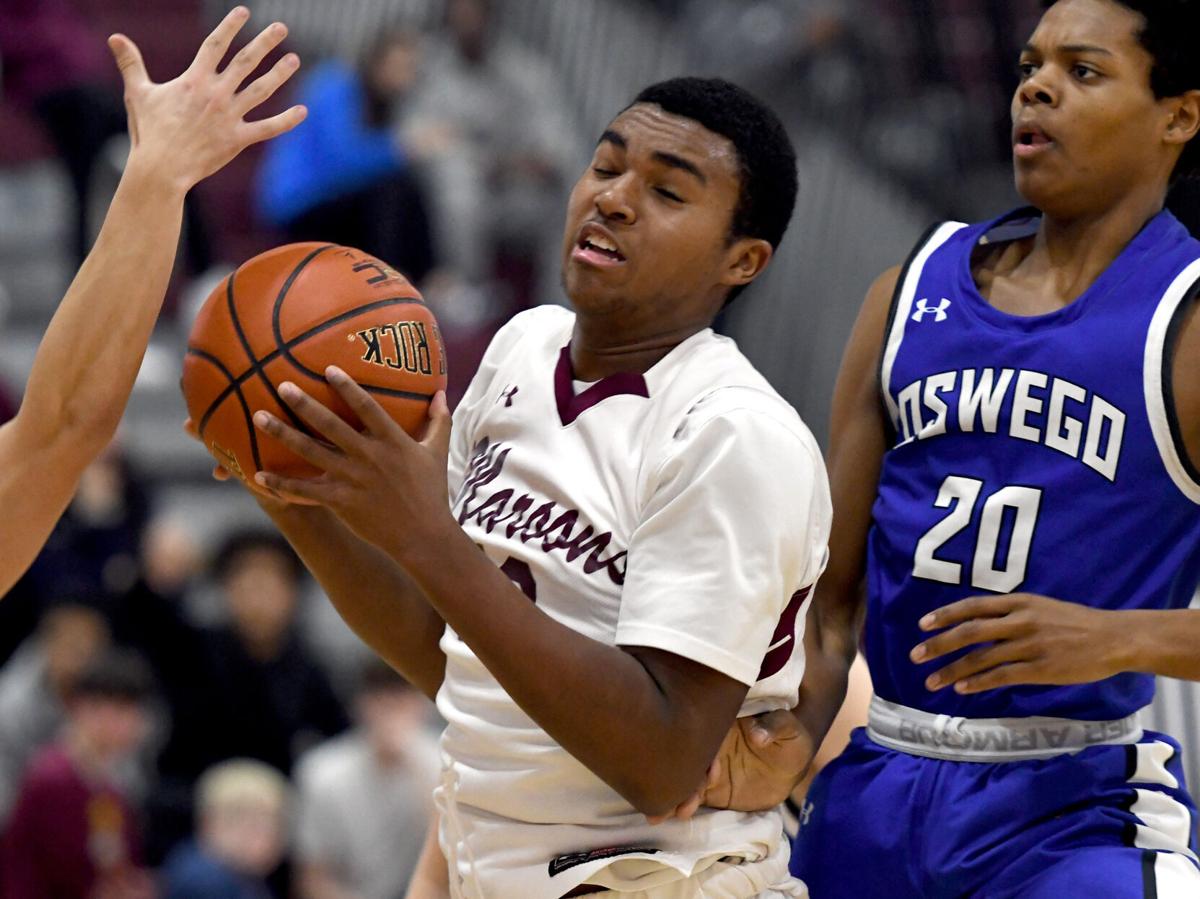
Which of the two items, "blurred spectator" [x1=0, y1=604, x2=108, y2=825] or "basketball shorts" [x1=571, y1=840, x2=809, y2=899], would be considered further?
"blurred spectator" [x1=0, y1=604, x2=108, y2=825]

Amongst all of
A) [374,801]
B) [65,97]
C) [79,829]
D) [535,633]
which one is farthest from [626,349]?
[65,97]

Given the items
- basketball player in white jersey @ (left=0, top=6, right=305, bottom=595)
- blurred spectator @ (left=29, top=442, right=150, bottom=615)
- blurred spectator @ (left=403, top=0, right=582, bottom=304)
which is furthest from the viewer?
blurred spectator @ (left=403, top=0, right=582, bottom=304)

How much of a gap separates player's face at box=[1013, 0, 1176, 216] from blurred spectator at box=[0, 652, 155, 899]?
15.7 ft

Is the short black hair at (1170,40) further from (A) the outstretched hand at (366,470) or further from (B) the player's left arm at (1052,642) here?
(A) the outstretched hand at (366,470)

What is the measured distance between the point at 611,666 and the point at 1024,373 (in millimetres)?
1022

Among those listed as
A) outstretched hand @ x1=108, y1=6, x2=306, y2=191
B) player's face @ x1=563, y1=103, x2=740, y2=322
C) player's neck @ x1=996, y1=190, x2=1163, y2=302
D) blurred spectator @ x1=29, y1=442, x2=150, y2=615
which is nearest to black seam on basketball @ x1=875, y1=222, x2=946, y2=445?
player's neck @ x1=996, y1=190, x2=1163, y2=302

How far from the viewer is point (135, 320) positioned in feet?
9.76

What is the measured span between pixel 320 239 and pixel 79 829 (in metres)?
3.50

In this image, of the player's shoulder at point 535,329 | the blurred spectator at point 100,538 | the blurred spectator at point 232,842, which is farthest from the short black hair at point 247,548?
the player's shoulder at point 535,329

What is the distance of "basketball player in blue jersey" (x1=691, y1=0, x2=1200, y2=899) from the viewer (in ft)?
10.2

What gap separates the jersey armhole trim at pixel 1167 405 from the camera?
3.10 meters

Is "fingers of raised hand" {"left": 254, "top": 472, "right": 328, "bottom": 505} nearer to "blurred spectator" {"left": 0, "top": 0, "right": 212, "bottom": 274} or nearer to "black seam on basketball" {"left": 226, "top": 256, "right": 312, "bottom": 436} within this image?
"black seam on basketball" {"left": 226, "top": 256, "right": 312, "bottom": 436}

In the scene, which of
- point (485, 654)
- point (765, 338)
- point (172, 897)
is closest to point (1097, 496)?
point (485, 654)

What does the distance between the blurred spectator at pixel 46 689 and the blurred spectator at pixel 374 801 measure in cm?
106
